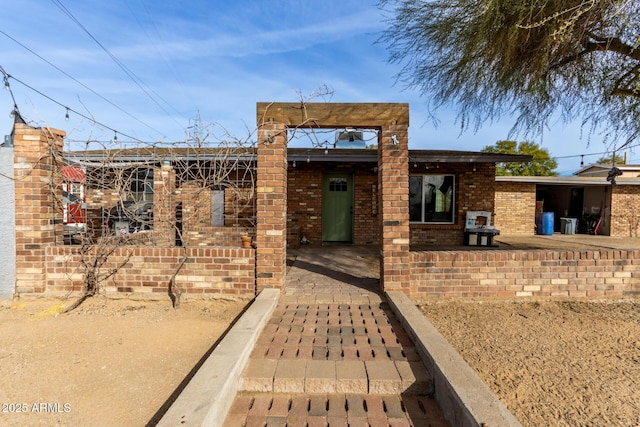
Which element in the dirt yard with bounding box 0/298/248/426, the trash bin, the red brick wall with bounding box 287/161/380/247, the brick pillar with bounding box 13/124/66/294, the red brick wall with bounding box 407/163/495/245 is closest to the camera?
the dirt yard with bounding box 0/298/248/426

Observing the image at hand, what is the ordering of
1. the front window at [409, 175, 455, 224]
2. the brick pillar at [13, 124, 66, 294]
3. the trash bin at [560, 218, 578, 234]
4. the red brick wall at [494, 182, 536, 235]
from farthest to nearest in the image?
the trash bin at [560, 218, 578, 234]
the red brick wall at [494, 182, 536, 235]
the front window at [409, 175, 455, 224]
the brick pillar at [13, 124, 66, 294]

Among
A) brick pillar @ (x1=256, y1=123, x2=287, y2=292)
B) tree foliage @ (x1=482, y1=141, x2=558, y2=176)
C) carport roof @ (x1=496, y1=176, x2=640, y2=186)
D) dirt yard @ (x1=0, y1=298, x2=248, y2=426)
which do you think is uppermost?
tree foliage @ (x1=482, y1=141, x2=558, y2=176)

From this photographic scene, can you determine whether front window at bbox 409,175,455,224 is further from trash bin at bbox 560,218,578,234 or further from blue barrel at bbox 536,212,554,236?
trash bin at bbox 560,218,578,234

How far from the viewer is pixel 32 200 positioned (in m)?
4.57

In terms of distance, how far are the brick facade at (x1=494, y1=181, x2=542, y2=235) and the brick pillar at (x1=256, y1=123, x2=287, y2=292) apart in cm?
1188

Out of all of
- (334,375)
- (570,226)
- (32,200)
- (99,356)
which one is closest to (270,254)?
(99,356)

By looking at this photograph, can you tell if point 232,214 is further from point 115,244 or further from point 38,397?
point 38,397

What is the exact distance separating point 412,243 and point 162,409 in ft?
29.4

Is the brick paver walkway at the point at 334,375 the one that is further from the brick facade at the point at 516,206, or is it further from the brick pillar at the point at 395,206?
the brick facade at the point at 516,206

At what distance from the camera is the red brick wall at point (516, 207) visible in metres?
13.6

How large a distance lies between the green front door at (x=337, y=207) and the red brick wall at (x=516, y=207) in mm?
7175

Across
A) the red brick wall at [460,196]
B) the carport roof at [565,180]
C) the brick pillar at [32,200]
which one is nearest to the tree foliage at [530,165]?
the carport roof at [565,180]

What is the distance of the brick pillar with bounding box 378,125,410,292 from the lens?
181 inches

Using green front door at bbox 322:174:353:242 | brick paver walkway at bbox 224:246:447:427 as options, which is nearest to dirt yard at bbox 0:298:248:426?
brick paver walkway at bbox 224:246:447:427
